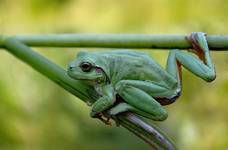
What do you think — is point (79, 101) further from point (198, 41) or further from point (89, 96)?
point (198, 41)

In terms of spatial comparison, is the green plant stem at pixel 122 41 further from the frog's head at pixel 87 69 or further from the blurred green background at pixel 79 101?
the blurred green background at pixel 79 101

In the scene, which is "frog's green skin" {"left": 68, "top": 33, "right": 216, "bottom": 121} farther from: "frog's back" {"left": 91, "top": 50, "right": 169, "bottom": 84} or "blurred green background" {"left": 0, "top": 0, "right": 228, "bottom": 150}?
"blurred green background" {"left": 0, "top": 0, "right": 228, "bottom": 150}

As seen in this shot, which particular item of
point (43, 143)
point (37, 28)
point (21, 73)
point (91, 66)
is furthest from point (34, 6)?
point (91, 66)

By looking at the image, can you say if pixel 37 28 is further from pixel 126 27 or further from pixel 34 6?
pixel 126 27

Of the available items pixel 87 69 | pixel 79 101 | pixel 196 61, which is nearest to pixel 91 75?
pixel 87 69

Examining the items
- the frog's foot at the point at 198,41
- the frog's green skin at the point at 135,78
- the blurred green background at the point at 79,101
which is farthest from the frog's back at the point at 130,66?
the blurred green background at the point at 79,101

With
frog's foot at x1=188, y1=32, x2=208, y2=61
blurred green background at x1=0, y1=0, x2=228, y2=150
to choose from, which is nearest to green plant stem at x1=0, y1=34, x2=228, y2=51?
frog's foot at x1=188, y1=32, x2=208, y2=61
